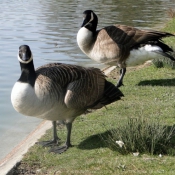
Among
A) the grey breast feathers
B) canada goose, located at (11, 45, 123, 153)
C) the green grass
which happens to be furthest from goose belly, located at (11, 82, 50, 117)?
the green grass

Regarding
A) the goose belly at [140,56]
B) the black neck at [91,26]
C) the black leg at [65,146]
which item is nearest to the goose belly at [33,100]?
the black leg at [65,146]

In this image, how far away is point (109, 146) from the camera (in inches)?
263

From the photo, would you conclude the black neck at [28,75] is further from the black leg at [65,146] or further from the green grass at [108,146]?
the green grass at [108,146]

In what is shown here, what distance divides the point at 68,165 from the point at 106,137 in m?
1.05

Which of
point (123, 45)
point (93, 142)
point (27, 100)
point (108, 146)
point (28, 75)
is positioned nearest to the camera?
point (27, 100)

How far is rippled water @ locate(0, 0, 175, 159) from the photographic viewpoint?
10.0 metres

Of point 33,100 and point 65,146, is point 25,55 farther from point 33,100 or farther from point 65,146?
point 65,146

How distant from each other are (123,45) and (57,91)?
14.1 ft

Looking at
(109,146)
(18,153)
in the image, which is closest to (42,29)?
(18,153)

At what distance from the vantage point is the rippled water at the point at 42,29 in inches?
396

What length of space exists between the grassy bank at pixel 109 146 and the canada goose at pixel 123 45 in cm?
73

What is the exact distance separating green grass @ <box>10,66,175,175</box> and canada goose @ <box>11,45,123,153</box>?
38 centimetres

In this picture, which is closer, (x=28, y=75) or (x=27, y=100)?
(x=27, y=100)

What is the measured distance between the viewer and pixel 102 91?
7.29 meters
